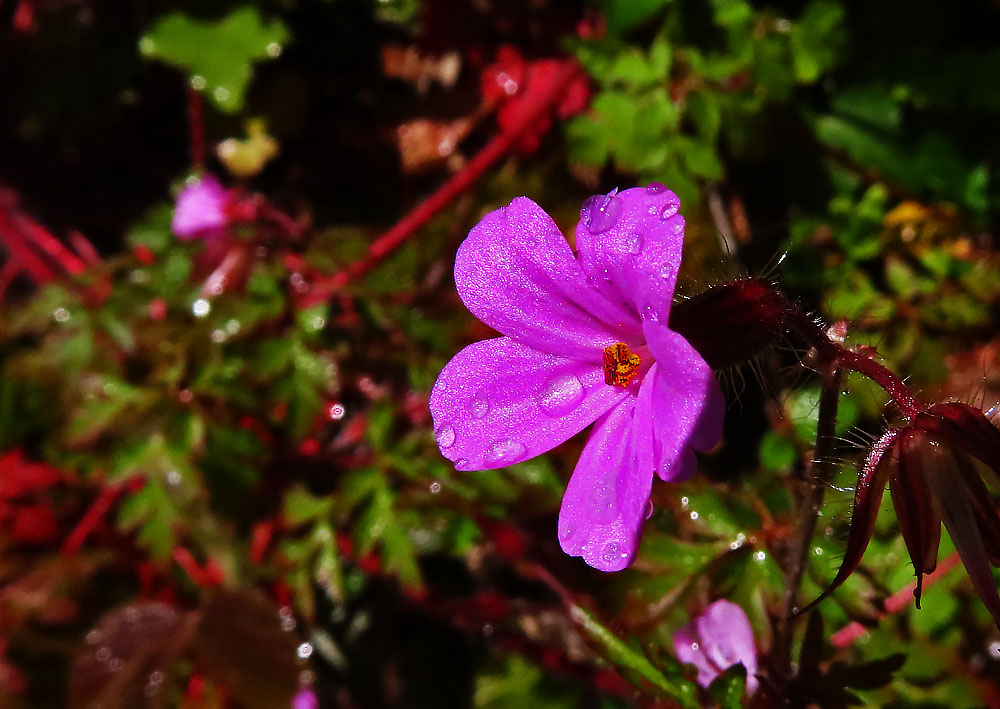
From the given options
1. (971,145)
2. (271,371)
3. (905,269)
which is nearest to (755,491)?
(905,269)

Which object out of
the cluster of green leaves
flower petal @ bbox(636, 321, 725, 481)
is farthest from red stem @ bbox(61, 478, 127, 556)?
flower petal @ bbox(636, 321, 725, 481)

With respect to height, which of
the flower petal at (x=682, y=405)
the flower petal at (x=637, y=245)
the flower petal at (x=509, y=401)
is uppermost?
the flower petal at (x=637, y=245)

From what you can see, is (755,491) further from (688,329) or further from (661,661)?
(688,329)

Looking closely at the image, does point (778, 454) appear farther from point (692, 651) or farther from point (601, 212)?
point (601, 212)

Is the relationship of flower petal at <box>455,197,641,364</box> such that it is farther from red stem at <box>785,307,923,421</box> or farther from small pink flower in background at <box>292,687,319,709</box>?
small pink flower in background at <box>292,687,319,709</box>

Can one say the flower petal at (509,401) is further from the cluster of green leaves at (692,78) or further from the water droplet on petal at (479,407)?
the cluster of green leaves at (692,78)

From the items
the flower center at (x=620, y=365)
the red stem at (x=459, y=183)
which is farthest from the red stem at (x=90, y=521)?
the flower center at (x=620, y=365)

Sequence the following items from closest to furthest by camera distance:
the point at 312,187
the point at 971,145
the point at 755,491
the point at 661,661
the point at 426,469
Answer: the point at 661,661 < the point at 755,491 < the point at 426,469 < the point at 971,145 < the point at 312,187
